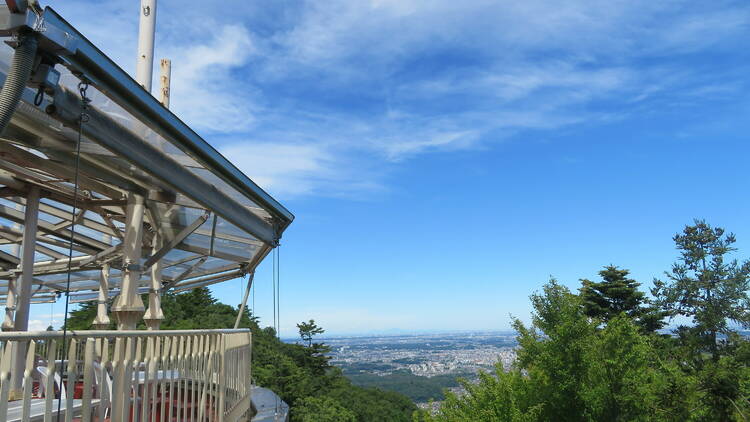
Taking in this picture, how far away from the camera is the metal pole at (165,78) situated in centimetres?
873

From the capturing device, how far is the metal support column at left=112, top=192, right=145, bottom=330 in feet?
20.4

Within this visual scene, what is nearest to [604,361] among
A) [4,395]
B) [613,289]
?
[4,395]

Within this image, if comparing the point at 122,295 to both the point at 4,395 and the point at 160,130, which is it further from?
the point at 4,395

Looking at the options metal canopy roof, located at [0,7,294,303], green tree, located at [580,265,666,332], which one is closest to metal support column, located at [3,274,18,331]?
metal canopy roof, located at [0,7,294,303]

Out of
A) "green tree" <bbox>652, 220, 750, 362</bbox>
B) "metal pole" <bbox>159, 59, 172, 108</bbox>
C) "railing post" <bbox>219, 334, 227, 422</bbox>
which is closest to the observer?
"railing post" <bbox>219, 334, 227, 422</bbox>

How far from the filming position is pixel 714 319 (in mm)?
36812

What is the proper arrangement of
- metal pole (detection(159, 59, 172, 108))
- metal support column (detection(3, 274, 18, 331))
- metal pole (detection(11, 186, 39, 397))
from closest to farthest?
metal pole (detection(11, 186, 39, 397))
metal support column (detection(3, 274, 18, 331))
metal pole (detection(159, 59, 172, 108))

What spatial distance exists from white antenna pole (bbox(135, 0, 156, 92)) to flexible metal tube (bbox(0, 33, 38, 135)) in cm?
507

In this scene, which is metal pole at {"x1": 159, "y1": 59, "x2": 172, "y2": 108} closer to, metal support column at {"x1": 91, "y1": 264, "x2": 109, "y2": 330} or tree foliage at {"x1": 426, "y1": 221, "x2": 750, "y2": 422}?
metal support column at {"x1": 91, "y1": 264, "x2": 109, "y2": 330}

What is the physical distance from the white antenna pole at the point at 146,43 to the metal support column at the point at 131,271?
80.2 inches

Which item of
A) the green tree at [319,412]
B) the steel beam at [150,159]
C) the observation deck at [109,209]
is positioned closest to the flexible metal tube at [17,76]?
the observation deck at [109,209]

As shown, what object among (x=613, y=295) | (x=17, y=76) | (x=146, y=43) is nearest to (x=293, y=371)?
(x=613, y=295)

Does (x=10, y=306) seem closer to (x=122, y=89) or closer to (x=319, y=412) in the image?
(x=122, y=89)

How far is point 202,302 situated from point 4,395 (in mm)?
52315
